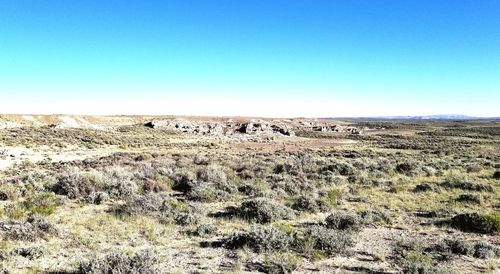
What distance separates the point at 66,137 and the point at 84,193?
43.9 metres

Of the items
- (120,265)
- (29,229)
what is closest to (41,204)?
(29,229)

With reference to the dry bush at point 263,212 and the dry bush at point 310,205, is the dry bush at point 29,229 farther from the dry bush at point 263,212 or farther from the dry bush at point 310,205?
the dry bush at point 310,205

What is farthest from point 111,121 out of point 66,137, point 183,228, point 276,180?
point 183,228

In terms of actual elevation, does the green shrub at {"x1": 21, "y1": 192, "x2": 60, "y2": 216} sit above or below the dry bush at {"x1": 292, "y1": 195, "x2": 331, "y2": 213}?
above

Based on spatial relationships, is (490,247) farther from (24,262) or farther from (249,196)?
(24,262)

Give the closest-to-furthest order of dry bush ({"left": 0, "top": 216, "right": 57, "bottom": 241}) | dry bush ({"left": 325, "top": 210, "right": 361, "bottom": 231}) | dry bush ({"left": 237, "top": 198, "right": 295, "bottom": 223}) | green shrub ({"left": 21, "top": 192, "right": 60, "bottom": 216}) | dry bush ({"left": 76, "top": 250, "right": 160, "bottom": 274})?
dry bush ({"left": 76, "top": 250, "right": 160, "bottom": 274}) < dry bush ({"left": 0, "top": 216, "right": 57, "bottom": 241}) < dry bush ({"left": 325, "top": 210, "right": 361, "bottom": 231}) < green shrub ({"left": 21, "top": 192, "right": 60, "bottom": 216}) < dry bush ({"left": 237, "top": 198, "right": 295, "bottom": 223})

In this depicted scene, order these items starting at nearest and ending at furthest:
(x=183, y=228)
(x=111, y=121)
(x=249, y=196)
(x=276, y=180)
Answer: (x=183, y=228), (x=249, y=196), (x=276, y=180), (x=111, y=121)

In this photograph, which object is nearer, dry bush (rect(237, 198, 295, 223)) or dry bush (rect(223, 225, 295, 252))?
dry bush (rect(223, 225, 295, 252))

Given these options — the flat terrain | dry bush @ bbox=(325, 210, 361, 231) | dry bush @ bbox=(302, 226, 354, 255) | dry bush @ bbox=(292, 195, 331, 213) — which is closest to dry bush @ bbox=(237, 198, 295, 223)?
the flat terrain

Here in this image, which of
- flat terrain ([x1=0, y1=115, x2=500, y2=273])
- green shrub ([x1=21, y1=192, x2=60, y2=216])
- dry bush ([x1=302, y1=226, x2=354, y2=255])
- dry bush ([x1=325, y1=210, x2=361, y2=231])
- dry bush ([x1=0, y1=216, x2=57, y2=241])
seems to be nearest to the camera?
flat terrain ([x1=0, y1=115, x2=500, y2=273])

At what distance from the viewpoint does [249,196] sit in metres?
16.2

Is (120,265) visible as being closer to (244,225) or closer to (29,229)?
(29,229)

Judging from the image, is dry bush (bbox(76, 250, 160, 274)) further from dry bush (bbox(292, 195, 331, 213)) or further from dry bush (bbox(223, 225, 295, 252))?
dry bush (bbox(292, 195, 331, 213))

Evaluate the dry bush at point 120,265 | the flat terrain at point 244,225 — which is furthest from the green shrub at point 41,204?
the dry bush at point 120,265
